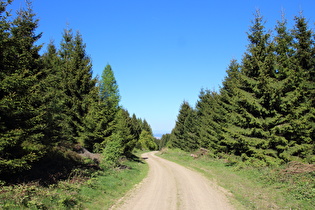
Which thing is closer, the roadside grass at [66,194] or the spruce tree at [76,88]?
the roadside grass at [66,194]

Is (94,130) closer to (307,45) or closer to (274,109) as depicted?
(274,109)

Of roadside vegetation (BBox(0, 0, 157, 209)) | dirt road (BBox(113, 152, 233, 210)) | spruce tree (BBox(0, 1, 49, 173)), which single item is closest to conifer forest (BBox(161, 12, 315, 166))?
dirt road (BBox(113, 152, 233, 210))

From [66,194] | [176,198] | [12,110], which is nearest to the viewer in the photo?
[12,110]

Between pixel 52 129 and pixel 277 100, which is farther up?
pixel 277 100

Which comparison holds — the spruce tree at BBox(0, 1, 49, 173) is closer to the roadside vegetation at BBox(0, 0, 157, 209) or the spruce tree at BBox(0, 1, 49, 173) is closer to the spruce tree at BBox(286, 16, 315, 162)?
the roadside vegetation at BBox(0, 0, 157, 209)

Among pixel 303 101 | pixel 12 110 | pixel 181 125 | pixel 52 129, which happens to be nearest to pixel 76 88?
pixel 52 129

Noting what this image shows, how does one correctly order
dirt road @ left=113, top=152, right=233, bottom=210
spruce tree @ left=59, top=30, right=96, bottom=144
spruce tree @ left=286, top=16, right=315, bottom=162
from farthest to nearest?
spruce tree @ left=59, top=30, right=96, bottom=144, spruce tree @ left=286, top=16, right=315, bottom=162, dirt road @ left=113, top=152, right=233, bottom=210

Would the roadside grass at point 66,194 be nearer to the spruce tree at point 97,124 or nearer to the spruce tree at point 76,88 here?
the spruce tree at point 97,124

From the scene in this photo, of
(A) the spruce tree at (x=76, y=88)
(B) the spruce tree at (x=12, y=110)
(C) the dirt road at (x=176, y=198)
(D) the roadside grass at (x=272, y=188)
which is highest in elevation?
(A) the spruce tree at (x=76, y=88)

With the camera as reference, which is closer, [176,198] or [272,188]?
[176,198]

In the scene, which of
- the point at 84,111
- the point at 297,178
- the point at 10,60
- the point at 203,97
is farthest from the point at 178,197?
the point at 203,97

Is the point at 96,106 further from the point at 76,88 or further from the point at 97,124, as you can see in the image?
the point at 76,88

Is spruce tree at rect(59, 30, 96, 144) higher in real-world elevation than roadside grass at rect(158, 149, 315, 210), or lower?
higher

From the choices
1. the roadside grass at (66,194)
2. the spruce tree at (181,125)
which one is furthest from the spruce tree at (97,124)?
the spruce tree at (181,125)
